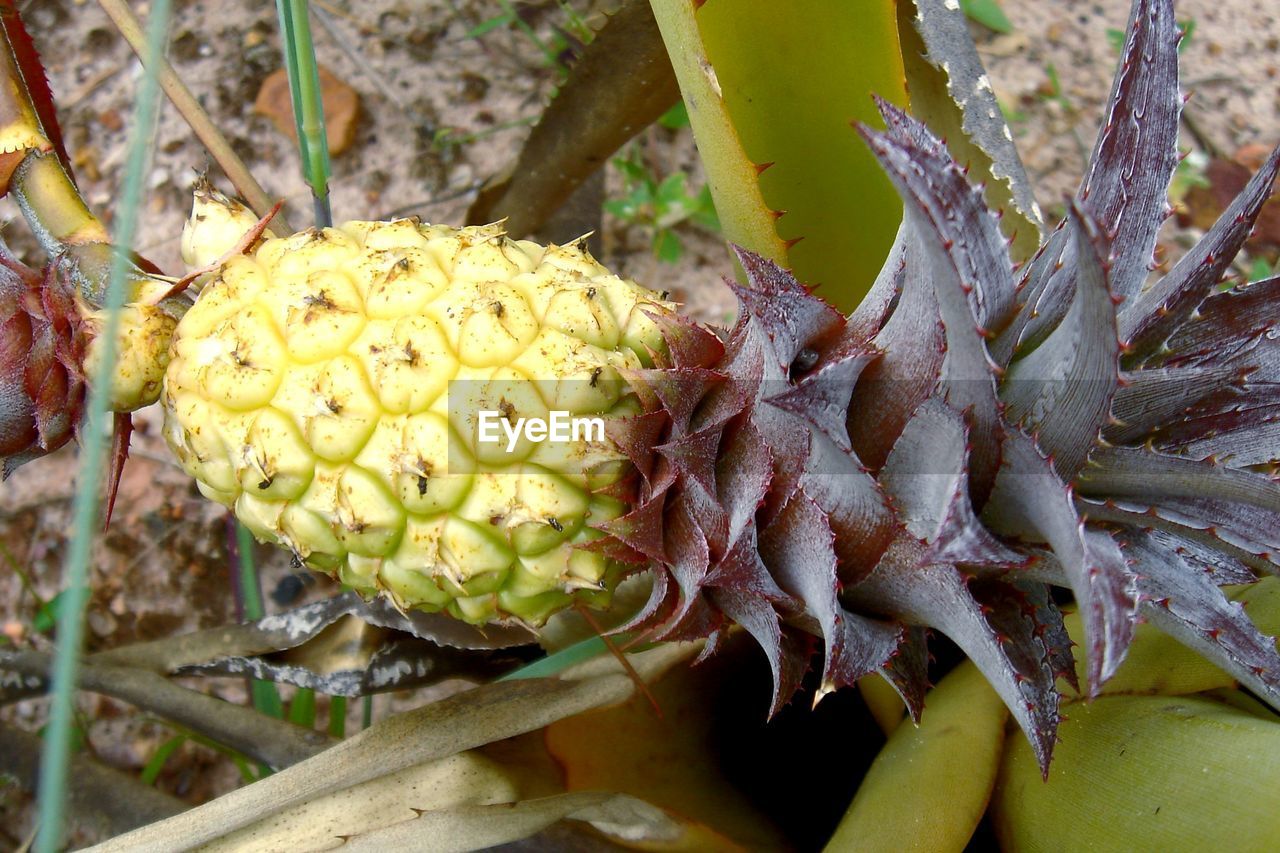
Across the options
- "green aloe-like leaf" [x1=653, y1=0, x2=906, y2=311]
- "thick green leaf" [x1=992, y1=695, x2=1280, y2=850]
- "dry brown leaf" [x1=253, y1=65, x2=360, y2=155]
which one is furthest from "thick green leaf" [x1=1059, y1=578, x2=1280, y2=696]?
"dry brown leaf" [x1=253, y1=65, x2=360, y2=155]

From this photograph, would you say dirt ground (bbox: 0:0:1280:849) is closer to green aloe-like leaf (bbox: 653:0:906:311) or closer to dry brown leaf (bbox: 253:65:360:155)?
dry brown leaf (bbox: 253:65:360:155)

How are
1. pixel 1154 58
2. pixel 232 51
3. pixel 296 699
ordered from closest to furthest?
pixel 1154 58
pixel 296 699
pixel 232 51

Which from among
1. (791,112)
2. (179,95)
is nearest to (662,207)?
(791,112)

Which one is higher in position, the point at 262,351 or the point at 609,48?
the point at 609,48

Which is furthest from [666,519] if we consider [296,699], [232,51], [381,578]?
[232,51]

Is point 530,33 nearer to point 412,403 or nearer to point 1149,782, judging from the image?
point 412,403

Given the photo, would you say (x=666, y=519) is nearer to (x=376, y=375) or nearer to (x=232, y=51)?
(x=376, y=375)
